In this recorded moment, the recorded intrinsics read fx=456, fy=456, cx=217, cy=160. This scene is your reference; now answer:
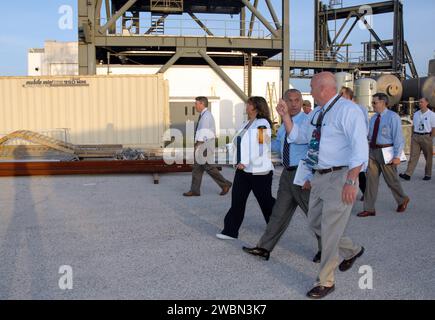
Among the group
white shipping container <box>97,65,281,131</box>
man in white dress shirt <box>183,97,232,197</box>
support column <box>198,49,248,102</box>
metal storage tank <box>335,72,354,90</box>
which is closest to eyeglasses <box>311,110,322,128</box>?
man in white dress shirt <box>183,97,232,197</box>

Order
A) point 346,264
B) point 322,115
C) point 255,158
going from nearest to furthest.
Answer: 1. point 322,115
2. point 346,264
3. point 255,158

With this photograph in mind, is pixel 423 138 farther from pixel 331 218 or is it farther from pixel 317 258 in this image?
pixel 331 218

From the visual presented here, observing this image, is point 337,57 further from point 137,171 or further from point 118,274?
point 118,274

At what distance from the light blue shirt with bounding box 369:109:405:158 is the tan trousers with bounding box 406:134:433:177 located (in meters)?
4.04

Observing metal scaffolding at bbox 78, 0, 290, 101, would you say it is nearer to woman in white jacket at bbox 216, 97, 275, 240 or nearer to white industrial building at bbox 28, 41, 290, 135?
white industrial building at bbox 28, 41, 290, 135

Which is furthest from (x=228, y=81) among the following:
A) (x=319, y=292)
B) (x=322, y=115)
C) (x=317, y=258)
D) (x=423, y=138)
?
(x=319, y=292)

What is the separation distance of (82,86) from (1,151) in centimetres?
370

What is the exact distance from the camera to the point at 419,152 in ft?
35.7

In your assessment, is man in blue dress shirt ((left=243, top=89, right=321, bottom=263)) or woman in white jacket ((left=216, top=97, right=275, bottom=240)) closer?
man in blue dress shirt ((left=243, top=89, right=321, bottom=263))

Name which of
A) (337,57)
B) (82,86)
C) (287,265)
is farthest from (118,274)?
(337,57)

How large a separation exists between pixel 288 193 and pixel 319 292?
4.02ft

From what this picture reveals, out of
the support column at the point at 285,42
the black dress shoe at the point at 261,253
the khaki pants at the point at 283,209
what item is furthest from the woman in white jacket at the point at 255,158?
the support column at the point at 285,42

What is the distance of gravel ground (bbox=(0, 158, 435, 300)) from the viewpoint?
4023mm

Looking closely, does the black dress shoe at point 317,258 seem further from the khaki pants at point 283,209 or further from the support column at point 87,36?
the support column at point 87,36
